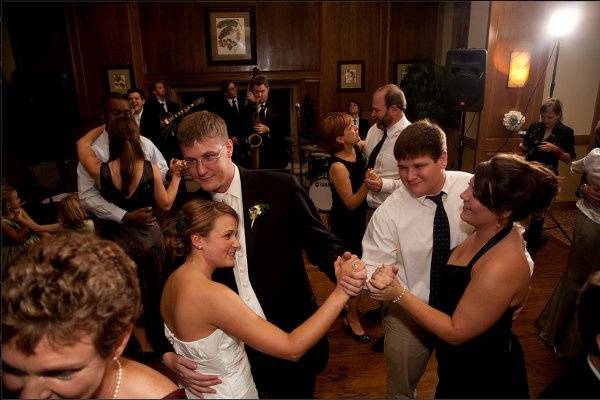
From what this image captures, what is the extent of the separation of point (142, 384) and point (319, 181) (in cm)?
507

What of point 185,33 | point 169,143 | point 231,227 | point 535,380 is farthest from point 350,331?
point 185,33

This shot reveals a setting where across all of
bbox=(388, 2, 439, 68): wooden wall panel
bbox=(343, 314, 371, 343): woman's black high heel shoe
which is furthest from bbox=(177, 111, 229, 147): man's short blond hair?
bbox=(388, 2, 439, 68): wooden wall panel

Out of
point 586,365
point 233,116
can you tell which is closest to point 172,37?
point 233,116

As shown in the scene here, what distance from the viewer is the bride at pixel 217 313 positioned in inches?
53.1

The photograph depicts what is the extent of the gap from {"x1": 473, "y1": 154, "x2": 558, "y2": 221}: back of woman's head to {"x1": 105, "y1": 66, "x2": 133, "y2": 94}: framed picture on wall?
7.02 m

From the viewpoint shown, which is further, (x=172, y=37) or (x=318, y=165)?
(x=172, y=37)

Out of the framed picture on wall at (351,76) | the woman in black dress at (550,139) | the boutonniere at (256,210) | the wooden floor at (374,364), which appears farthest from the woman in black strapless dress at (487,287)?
the framed picture on wall at (351,76)

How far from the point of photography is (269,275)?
1.81 m

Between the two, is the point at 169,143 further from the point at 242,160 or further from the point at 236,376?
the point at 236,376

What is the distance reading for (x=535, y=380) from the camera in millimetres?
2688

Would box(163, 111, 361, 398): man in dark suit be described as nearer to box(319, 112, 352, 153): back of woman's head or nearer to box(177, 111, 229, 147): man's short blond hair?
box(177, 111, 229, 147): man's short blond hair

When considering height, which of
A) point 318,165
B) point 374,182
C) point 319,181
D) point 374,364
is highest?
point 374,182

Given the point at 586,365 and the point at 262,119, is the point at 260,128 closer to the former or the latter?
the point at 262,119

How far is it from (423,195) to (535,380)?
5.58ft
